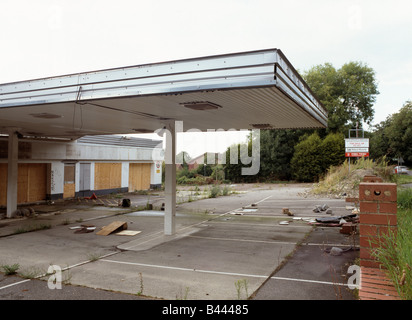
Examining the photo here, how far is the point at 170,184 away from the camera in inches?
430

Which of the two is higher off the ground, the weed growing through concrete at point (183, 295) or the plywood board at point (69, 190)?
the plywood board at point (69, 190)

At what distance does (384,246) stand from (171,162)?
24.7 feet

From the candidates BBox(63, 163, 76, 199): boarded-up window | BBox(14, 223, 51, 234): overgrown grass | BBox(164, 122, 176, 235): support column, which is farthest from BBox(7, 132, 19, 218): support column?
BBox(164, 122, 176, 235): support column

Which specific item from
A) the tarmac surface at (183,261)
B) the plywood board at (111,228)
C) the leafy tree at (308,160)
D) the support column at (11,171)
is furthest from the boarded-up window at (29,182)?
the leafy tree at (308,160)

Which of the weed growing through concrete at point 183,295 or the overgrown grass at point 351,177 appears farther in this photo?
the overgrown grass at point 351,177

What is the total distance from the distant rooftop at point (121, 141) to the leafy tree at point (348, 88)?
23557 mm

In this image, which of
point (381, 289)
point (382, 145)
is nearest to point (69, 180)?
Result: point (381, 289)

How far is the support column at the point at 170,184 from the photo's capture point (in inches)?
415

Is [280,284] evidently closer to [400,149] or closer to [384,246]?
[384,246]

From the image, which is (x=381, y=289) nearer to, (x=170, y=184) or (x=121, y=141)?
(x=170, y=184)

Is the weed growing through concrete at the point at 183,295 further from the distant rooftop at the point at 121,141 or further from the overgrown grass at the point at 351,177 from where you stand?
the distant rooftop at the point at 121,141

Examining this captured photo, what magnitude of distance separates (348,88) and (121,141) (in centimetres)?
3174

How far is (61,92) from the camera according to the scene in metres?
8.00

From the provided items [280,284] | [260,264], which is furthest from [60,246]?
[280,284]
